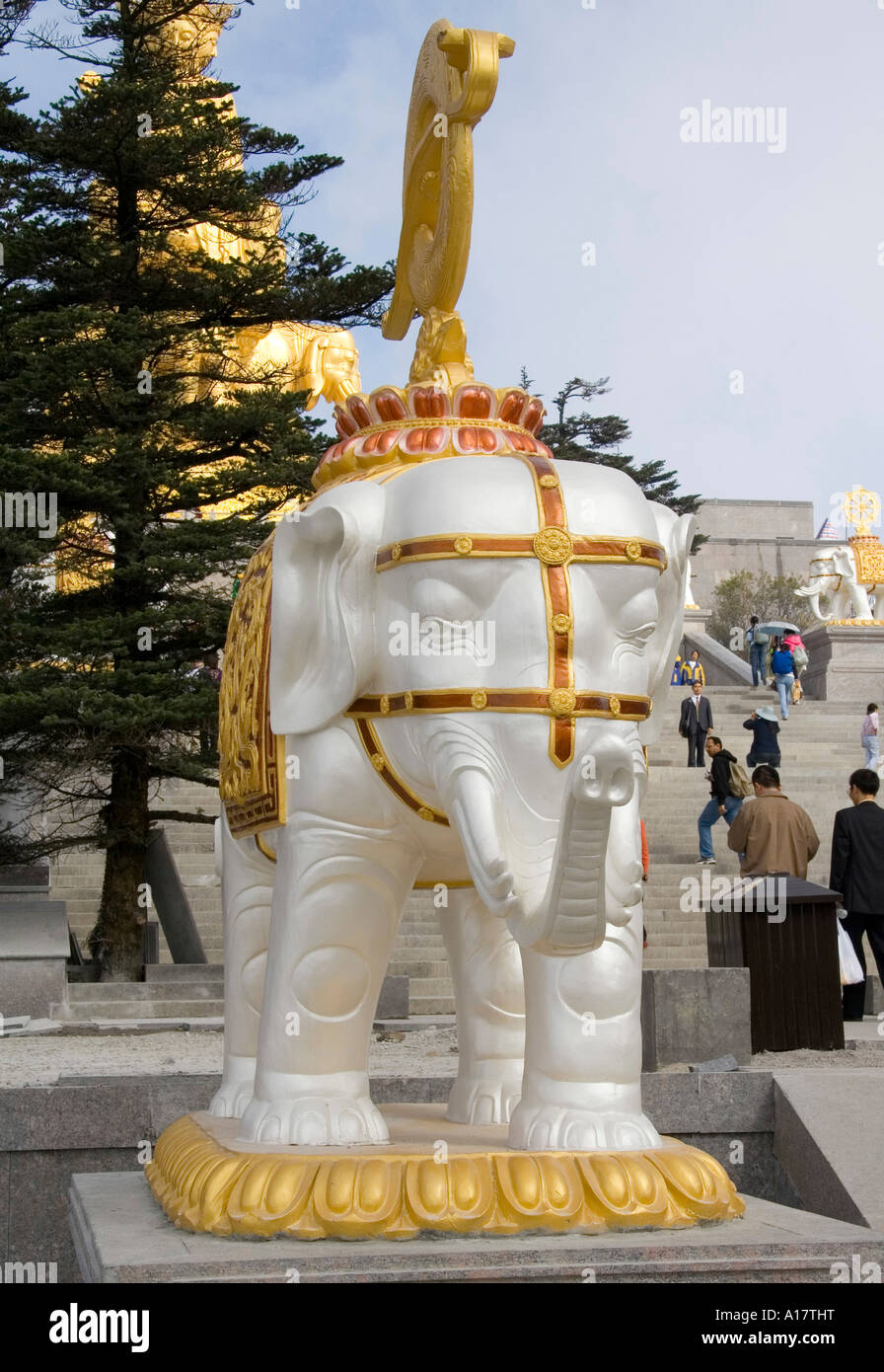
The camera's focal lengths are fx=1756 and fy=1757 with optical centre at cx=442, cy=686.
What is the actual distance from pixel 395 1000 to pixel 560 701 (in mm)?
8274

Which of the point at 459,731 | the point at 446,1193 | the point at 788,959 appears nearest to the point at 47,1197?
the point at 446,1193

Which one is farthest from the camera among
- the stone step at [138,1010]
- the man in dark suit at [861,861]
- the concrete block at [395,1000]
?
the stone step at [138,1010]

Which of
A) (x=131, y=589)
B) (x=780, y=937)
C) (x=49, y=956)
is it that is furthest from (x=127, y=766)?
(x=780, y=937)

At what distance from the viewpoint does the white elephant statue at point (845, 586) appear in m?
34.4

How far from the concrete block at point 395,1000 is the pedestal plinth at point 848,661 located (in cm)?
2034

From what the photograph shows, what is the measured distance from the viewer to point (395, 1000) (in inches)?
474

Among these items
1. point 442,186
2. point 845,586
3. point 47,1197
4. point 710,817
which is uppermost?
point 845,586

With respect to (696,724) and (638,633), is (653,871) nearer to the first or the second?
(696,724)

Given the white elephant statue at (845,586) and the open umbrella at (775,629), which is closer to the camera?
the open umbrella at (775,629)

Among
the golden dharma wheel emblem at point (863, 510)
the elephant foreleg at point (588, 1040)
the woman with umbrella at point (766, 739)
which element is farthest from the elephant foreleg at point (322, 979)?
the golden dharma wheel emblem at point (863, 510)

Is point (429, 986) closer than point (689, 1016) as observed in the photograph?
No

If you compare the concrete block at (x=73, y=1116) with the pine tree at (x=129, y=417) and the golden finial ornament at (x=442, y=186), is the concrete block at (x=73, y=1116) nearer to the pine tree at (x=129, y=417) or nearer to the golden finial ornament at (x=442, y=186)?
the golden finial ornament at (x=442, y=186)

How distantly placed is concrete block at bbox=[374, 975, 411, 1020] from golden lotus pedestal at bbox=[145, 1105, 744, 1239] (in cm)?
792
